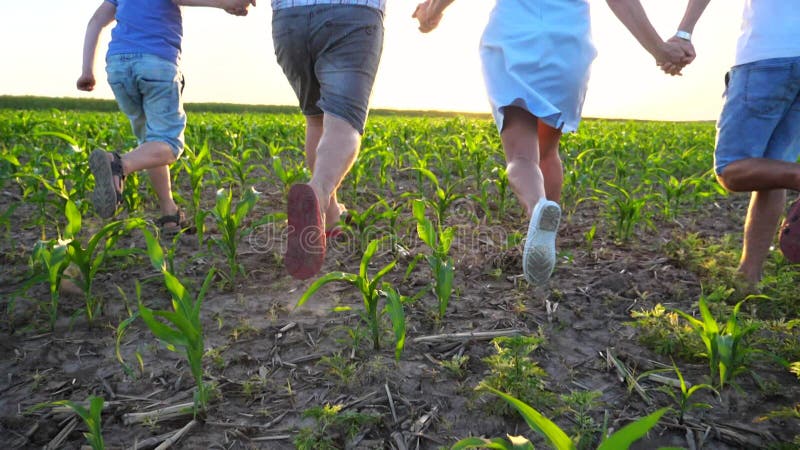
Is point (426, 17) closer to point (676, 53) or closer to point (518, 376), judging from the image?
point (676, 53)

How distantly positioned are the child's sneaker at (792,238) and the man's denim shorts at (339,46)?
1737 millimetres

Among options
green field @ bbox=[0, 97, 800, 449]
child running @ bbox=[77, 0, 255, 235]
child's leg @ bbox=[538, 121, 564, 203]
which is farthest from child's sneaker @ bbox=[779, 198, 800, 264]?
child running @ bbox=[77, 0, 255, 235]

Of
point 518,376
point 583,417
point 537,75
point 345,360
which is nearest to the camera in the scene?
point 583,417

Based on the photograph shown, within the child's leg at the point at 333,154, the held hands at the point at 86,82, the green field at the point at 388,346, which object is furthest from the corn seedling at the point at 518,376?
the held hands at the point at 86,82

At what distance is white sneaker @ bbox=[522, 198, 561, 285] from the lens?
2.06 metres

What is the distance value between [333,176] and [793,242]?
5.74 feet

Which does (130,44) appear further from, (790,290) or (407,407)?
(790,290)

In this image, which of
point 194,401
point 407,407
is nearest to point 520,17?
point 407,407

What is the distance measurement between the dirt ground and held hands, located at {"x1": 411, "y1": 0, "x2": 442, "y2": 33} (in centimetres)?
124

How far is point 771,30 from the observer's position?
6.86ft

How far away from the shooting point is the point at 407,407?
1.50 m

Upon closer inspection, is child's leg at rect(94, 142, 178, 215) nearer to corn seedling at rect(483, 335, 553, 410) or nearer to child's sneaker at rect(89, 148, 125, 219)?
child's sneaker at rect(89, 148, 125, 219)

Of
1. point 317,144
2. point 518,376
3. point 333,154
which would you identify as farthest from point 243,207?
point 518,376

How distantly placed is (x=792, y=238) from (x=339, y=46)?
6.37 ft
